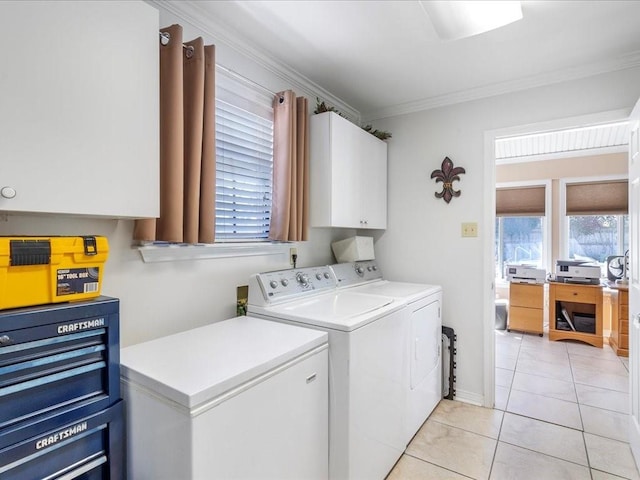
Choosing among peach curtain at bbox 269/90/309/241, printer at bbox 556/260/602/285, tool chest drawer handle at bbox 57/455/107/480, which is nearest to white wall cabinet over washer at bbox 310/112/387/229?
peach curtain at bbox 269/90/309/241

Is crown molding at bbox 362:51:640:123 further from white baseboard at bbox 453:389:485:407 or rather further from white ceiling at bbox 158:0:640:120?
white baseboard at bbox 453:389:485:407

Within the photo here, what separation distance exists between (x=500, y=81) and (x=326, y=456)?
8.75 feet

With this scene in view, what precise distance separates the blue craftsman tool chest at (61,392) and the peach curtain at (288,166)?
1.19 meters

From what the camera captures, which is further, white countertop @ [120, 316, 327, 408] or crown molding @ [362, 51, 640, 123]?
crown molding @ [362, 51, 640, 123]

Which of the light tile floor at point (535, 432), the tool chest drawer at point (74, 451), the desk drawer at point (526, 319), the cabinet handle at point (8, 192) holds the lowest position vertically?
the light tile floor at point (535, 432)

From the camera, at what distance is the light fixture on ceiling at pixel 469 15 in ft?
5.37

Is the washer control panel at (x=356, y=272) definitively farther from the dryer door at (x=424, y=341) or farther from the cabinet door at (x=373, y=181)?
the dryer door at (x=424, y=341)

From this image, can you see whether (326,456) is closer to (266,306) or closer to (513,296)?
(266,306)

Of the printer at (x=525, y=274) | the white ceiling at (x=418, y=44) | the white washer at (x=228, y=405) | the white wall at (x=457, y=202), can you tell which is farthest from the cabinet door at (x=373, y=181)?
the printer at (x=525, y=274)

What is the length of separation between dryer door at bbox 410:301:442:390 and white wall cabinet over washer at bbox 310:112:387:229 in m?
0.80

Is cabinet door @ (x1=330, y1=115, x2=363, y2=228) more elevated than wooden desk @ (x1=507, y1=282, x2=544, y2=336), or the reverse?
cabinet door @ (x1=330, y1=115, x2=363, y2=228)

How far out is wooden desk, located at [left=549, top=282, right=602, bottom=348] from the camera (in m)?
4.21

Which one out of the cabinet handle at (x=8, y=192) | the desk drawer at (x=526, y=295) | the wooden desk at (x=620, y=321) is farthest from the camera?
the desk drawer at (x=526, y=295)

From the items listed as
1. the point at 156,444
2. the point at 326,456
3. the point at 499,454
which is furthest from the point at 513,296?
the point at 156,444
